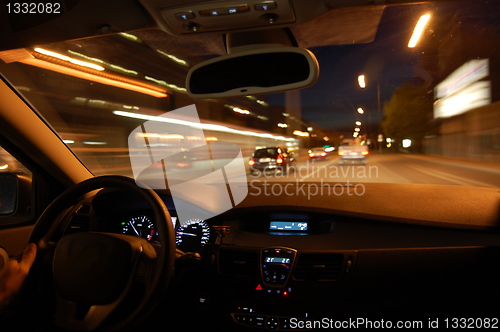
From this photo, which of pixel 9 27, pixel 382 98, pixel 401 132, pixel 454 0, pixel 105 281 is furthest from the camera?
pixel 401 132

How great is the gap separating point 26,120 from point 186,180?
1.46 metres

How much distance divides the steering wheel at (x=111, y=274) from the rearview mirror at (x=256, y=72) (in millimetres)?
1023

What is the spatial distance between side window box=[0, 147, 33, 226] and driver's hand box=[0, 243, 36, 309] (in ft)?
4.51

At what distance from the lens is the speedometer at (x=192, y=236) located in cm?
312

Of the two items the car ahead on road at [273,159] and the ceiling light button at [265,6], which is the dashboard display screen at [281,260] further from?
the car ahead on road at [273,159]

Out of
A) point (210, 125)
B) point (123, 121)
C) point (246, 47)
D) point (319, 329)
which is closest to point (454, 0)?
point (246, 47)

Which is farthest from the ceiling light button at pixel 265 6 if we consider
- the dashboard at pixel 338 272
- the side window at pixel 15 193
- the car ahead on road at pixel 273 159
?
the car ahead on road at pixel 273 159

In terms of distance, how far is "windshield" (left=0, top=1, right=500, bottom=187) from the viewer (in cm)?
326

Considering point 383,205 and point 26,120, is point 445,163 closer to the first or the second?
point 383,205

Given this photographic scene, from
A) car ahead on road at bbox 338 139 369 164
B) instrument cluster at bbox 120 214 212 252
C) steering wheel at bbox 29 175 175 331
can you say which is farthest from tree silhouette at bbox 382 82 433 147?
steering wheel at bbox 29 175 175 331

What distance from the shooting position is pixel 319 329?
2.77 meters

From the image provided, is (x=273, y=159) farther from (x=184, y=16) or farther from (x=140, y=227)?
(x=184, y=16)

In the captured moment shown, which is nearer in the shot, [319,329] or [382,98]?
[319,329]

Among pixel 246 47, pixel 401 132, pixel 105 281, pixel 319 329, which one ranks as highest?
pixel 246 47
